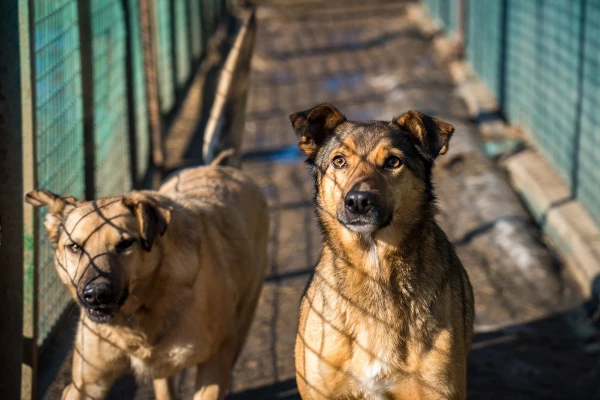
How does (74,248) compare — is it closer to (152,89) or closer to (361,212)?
(361,212)

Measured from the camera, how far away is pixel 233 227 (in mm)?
4898

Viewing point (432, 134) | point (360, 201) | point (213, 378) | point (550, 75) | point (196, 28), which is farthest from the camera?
point (196, 28)

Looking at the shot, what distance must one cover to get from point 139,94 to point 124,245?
17.7ft

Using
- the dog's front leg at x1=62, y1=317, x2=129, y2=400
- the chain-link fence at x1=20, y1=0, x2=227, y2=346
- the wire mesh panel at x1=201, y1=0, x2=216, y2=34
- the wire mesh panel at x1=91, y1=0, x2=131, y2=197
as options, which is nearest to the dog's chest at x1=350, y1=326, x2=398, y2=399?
the dog's front leg at x1=62, y1=317, x2=129, y2=400

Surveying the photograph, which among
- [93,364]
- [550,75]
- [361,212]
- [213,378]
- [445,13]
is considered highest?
[361,212]

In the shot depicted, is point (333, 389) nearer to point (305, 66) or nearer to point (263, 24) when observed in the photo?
point (305, 66)

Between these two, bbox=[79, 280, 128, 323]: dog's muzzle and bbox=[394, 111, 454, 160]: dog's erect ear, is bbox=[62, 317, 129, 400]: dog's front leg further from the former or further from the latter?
bbox=[394, 111, 454, 160]: dog's erect ear

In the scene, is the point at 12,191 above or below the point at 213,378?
above

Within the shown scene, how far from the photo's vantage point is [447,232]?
300 inches

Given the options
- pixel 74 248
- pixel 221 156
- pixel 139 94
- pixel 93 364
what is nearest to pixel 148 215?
pixel 74 248

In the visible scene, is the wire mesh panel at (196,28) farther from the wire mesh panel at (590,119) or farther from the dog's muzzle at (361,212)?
the dog's muzzle at (361,212)

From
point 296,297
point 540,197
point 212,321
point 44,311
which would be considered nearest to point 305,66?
point 540,197

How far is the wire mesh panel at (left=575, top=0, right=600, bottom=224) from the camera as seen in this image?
23.0 ft

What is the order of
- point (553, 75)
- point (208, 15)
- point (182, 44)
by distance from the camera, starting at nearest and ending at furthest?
1. point (553, 75)
2. point (182, 44)
3. point (208, 15)
